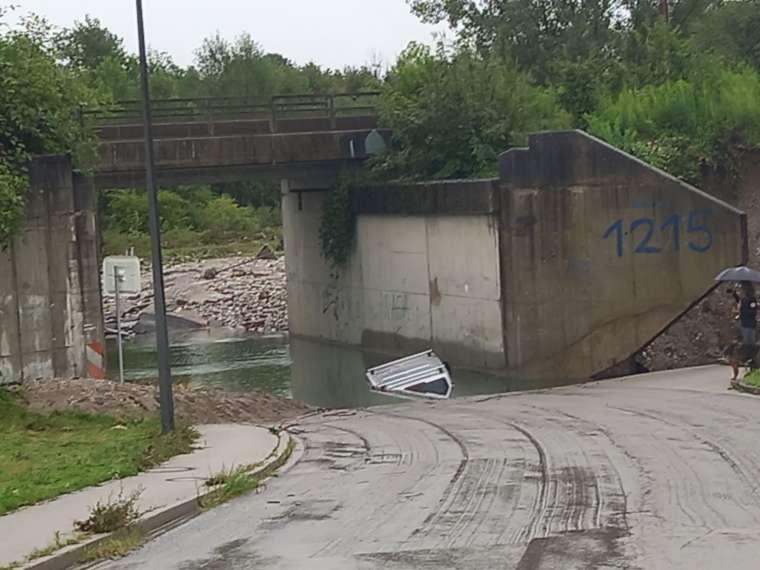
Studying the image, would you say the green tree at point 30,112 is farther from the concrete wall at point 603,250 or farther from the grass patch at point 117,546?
the grass patch at point 117,546

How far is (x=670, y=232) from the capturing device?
1297 inches

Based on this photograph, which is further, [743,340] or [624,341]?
[624,341]

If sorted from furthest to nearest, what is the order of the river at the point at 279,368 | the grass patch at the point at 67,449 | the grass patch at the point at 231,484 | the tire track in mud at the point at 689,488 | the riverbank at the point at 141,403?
the river at the point at 279,368 < the riverbank at the point at 141,403 < the grass patch at the point at 67,449 < the grass patch at the point at 231,484 < the tire track in mud at the point at 689,488

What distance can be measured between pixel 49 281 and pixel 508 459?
15.8 meters

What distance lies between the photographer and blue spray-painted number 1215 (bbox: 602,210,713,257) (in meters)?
32.8

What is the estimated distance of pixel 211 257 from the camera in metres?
76.6

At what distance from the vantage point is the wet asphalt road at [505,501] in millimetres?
10398

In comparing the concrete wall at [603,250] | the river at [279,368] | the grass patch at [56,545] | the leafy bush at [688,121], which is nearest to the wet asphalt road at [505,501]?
the grass patch at [56,545]

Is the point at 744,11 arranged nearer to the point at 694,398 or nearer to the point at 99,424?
the point at 694,398

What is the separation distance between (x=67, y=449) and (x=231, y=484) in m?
4.30

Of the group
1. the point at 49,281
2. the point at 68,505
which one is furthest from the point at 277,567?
the point at 49,281

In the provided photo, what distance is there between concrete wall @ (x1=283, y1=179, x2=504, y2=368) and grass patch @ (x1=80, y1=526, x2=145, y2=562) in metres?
23.1

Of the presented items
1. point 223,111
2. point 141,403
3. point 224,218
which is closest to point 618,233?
point 141,403

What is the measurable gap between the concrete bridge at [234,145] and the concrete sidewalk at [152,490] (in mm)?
19416
